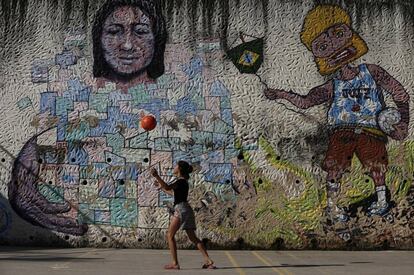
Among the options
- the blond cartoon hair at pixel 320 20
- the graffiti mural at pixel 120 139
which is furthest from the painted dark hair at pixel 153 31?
the blond cartoon hair at pixel 320 20

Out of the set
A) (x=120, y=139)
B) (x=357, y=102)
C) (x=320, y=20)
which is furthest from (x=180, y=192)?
(x=320, y=20)

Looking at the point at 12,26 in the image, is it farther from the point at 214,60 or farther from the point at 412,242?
the point at 412,242

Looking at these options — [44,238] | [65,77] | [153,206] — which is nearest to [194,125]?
[153,206]

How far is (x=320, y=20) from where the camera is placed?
50.1ft

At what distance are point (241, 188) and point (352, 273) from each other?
4386 mm

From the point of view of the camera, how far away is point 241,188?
14.8m

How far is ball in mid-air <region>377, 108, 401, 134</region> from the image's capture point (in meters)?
15.0

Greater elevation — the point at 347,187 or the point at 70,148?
the point at 70,148

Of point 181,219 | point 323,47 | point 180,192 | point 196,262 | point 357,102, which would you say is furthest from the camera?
point 323,47

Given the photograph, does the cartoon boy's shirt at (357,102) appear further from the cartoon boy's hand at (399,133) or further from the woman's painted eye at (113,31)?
the woman's painted eye at (113,31)

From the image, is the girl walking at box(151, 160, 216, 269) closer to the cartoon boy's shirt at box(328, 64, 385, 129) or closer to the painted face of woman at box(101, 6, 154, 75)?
the painted face of woman at box(101, 6, 154, 75)

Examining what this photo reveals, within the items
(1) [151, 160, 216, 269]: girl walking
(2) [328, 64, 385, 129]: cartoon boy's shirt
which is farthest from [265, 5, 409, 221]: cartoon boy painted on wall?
(1) [151, 160, 216, 269]: girl walking

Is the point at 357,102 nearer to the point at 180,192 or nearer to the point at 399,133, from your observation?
the point at 399,133

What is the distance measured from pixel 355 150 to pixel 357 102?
958mm
